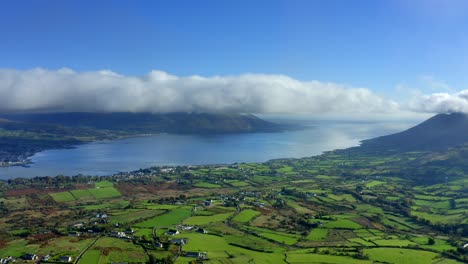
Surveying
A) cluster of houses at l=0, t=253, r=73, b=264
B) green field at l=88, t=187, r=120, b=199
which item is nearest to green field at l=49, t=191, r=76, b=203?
green field at l=88, t=187, r=120, b=199

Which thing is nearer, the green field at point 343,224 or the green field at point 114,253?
the green field at point 114,253

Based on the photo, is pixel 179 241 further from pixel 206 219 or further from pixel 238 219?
pixel 238 219

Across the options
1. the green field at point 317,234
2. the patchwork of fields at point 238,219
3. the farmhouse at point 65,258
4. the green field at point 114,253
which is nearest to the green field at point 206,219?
the patchwork of fields at point 238,219

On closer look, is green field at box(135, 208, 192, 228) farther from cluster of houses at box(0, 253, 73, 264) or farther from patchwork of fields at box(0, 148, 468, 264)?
cluster of houses at box(0, 253, 73, 264)

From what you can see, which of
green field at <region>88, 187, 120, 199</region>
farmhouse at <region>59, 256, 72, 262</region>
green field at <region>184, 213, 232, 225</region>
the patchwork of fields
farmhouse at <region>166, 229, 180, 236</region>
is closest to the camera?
farmhouse at <region>59, 256, 72, 262</region>

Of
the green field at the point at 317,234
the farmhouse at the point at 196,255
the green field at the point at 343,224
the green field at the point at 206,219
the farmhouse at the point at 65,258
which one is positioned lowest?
the green field at the point at 317,234

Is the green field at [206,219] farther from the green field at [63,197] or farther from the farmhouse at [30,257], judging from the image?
the green field at [63,197]

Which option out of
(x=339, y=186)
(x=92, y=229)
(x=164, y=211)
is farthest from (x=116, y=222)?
(x=339, y=186)

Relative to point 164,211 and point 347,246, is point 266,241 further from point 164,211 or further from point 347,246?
point 164,211
